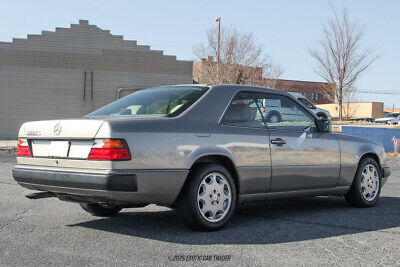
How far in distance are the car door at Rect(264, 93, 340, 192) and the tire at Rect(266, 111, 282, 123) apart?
0.12ft

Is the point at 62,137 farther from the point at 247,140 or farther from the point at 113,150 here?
the point at 247,140

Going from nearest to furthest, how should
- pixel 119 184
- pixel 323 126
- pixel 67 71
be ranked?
1. pixel 119 184
2. pixel 323 126
3. pixel 67 71

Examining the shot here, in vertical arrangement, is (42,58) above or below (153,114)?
above

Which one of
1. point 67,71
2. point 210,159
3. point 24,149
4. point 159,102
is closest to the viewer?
point 210,159

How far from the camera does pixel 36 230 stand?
16.0 ft

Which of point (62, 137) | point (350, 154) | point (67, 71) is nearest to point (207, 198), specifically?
point (62, 137)

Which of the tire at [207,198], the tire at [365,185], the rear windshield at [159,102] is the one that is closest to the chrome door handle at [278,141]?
the tire at [207,198]

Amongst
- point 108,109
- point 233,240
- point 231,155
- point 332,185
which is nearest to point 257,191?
point 231,155

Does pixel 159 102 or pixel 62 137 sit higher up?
pixel 159 102

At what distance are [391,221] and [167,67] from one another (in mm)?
24698

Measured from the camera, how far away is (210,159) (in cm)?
496

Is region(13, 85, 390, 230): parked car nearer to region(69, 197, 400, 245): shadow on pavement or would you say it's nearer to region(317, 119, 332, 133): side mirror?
region(317, 119, 332, 133): side mirror

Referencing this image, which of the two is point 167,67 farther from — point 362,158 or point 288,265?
point 288,265

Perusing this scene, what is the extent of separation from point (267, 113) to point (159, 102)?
50.5 inches
